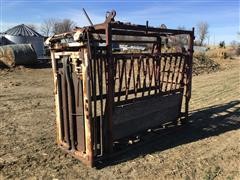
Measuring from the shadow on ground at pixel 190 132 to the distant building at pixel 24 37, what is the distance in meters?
29.7

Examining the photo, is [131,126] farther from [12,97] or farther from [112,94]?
[12,97]

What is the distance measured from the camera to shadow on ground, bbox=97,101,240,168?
19.3ft

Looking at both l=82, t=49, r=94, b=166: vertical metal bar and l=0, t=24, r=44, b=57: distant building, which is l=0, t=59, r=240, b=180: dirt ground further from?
l=0, t=24, r=44, b=57: distant building

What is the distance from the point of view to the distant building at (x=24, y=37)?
37438mm

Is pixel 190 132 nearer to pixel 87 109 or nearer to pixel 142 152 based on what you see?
pixel 142 152

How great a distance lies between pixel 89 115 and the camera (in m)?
5.15

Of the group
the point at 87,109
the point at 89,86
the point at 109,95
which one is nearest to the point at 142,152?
the point at 109,95

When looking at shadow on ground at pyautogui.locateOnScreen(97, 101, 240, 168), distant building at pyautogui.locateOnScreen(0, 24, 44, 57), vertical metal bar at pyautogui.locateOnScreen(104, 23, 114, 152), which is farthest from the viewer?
distant building at pyautogui.locateOnScreen(0, 24, 44, 57)

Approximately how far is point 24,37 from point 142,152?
3583 centimetres

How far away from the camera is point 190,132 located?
725cm

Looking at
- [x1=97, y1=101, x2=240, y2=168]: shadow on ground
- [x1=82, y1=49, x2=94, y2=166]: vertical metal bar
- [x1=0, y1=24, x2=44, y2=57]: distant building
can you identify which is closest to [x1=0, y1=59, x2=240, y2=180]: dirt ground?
[x1=97, y1=101, x2=240, y2=168]: shadow on ground

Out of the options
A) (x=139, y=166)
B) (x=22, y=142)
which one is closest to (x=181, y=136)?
(x=139, y=166)

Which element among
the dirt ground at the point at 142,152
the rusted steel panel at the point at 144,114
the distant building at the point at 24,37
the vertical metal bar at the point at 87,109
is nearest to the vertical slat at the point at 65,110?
the dirt ground at the point at 142,152

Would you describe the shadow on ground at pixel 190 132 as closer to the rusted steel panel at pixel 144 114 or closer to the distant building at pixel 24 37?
the rusted steel panel at pixel 144 114
